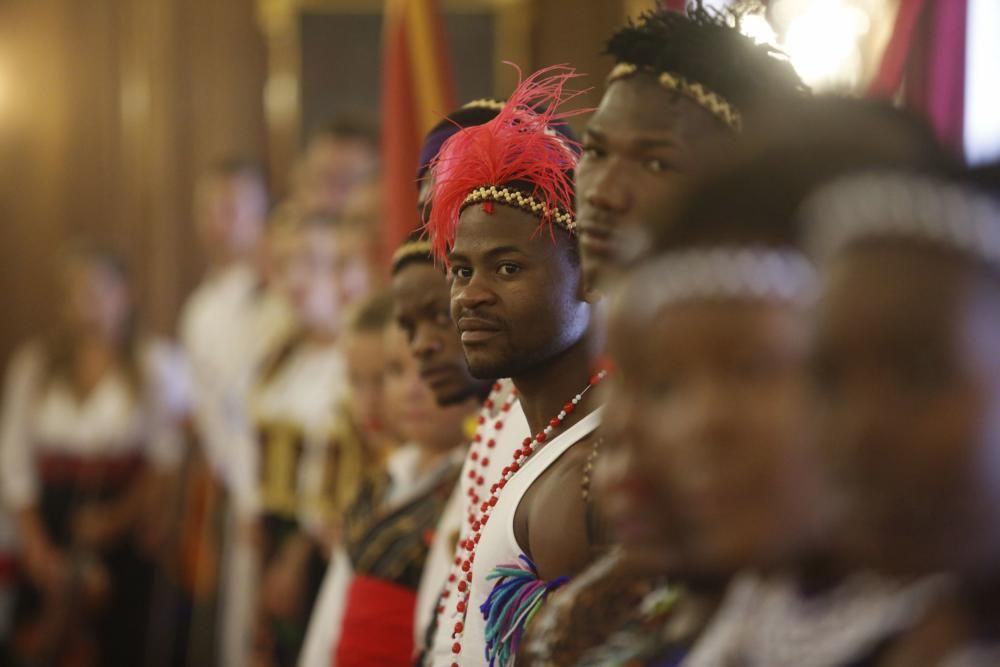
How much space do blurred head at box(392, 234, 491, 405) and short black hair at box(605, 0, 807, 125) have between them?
79 centimetres

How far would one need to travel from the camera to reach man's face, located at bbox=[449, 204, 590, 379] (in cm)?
182

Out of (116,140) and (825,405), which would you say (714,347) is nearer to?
(825,405)

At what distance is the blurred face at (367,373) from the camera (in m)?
3.19

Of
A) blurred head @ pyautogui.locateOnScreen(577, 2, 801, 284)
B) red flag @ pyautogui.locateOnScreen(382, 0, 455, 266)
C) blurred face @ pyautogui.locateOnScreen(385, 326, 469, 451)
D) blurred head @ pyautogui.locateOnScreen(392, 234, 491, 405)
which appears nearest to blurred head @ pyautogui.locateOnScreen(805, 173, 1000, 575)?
blurred head @ pyautogui.locateOnScreen(577, 2, 801, 284)

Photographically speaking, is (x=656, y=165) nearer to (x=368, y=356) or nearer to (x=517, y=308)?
(x=517, y=308)

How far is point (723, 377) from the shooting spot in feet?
2.96

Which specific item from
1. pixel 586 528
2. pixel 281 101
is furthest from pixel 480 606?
pixel 281 101

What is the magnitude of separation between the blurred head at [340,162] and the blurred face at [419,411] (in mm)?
2320

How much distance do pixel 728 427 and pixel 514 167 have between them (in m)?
1.03

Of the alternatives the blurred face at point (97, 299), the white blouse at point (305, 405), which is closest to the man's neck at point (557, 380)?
the white blouse at point (305, 405)

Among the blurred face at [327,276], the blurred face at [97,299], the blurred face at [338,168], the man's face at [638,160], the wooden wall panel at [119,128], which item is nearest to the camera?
the man's face at [638,160]

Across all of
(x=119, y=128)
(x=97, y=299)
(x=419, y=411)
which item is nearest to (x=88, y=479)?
(x=97, y=299)

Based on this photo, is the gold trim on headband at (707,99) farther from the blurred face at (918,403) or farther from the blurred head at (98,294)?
the blurred head at (98,294)

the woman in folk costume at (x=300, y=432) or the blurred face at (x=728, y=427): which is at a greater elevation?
the blurred face at (x=728, y=427)
